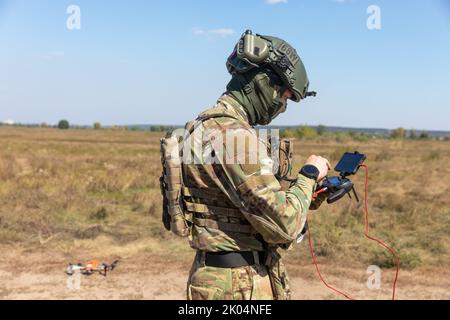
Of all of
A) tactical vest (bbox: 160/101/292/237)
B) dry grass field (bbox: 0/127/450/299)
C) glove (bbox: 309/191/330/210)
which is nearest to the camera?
tactical vest (bbox: 160/101/292/237)

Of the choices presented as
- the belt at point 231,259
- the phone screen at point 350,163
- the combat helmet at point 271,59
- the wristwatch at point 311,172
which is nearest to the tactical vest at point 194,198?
the belt at point 231,259

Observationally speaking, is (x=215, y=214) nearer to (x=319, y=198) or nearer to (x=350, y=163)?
(x=319, y=198)

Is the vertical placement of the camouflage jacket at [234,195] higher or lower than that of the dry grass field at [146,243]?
higher

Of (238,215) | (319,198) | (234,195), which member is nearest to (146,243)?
(319,198)

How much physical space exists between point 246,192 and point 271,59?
2.31 ft

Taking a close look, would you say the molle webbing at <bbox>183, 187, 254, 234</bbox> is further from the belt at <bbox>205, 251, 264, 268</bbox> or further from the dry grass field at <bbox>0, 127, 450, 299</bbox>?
the dry grass field at <bbox>0, 127, 450, 299</bbox>

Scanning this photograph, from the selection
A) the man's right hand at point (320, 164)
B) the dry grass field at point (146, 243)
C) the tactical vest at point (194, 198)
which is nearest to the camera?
the tactical vest at point (194, 198)

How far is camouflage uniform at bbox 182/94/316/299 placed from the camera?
2.02 m

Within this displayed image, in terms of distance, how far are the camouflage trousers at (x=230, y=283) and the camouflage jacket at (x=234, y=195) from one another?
11cm

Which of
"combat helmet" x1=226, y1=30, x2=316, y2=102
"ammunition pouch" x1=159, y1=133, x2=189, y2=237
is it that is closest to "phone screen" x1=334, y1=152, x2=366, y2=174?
"combat helmet" x1=226, y1=30, x2=316, y2=102

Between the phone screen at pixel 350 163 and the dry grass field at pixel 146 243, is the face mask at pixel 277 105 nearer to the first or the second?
the phone screen at pixel 350 163

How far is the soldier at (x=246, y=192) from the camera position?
2.03m

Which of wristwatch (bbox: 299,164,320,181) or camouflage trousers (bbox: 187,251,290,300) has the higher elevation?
wristwatch (bbox: 299,164,320,181)
